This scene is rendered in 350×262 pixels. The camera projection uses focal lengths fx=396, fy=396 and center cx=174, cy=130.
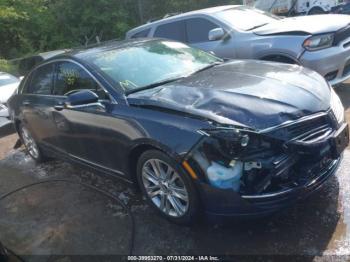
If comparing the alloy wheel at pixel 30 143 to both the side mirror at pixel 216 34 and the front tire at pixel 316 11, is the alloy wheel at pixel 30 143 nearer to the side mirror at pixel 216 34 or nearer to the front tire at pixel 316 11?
the side mirror at pixel 216 34

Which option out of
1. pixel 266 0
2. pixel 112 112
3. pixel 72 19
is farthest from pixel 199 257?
pixel 72 19

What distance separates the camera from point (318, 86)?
3.64m

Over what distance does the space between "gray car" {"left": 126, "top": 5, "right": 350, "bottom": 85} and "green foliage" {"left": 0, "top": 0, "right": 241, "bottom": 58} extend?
12881 millimetres

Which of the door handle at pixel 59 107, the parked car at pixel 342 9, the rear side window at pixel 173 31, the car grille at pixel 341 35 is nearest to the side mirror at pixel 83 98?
the door handle at pixel 59 107

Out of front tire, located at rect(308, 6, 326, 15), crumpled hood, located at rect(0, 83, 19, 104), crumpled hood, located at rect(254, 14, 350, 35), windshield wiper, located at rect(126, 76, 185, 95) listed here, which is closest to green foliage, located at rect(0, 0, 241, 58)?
front tire, located at rect(308, 6, 326, 15)

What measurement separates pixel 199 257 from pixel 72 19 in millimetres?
20068

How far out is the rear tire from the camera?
5561 mm

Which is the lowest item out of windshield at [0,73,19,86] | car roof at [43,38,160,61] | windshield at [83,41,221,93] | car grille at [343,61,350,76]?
windshield at [0,73,19,86]

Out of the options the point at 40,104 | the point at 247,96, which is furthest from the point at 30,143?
the point at 247,96

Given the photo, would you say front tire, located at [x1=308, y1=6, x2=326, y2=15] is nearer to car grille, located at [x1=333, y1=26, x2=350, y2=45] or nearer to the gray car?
the gray car

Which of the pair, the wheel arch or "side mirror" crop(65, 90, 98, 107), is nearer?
the wheel arch

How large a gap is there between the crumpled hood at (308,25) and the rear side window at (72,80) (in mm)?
3347

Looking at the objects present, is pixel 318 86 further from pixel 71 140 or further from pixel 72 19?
pixel 72 19

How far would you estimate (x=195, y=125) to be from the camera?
10.1 ft
